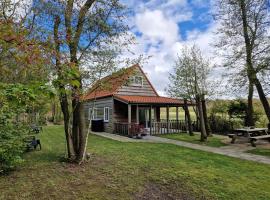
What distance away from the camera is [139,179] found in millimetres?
6078

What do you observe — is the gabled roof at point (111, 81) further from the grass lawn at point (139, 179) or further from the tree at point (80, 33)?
the grass lawn at point (139, 179)

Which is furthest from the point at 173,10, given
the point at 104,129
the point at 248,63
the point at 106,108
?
the point at 104,129

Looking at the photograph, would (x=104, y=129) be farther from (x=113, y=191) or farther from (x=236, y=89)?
(x=113, y=191)

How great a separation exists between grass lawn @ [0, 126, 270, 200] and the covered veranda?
814cm

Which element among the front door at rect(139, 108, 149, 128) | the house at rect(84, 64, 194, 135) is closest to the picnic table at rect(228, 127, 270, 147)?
the house at rect(84, 64, 194, 135)

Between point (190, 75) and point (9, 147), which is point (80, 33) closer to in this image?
point (9, 147)

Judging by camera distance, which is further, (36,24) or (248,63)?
(248,63)

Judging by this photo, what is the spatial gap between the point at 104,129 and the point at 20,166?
13.1m

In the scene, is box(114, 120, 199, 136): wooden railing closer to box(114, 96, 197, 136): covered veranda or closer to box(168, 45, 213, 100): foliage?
box(114, 96, 197, 136): covered veranda

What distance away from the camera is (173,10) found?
1210 centimetres

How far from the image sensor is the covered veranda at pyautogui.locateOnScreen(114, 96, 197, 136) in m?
16.5

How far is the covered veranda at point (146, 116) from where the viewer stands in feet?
54.3

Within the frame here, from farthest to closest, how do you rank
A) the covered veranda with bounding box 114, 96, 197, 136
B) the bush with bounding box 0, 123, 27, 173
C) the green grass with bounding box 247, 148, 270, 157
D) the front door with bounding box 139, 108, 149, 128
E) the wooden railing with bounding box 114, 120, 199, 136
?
the front door with bounding box 139, 108, 149, 128
the covered veranda with bounding box 114, 96, 197, 136
the wooden railing with bounding box 114, 120, 199, 136
the green grass with bounding box 247, 148, 270, 157
the bush with bounding box 0, 123, 27, 173

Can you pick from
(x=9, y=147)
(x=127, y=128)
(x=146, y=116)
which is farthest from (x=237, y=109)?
(x=9, y=147)
